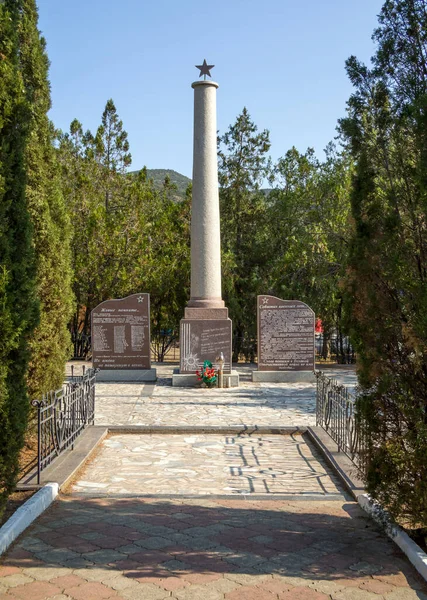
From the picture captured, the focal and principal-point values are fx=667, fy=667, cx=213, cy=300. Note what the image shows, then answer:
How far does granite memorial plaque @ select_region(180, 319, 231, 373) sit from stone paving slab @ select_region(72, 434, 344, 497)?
6.16m

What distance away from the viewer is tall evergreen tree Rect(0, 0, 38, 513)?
484cm

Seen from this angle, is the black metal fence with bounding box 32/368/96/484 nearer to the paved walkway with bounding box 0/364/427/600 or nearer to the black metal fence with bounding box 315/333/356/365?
the paved walkway with bounding box 0/364/427/600

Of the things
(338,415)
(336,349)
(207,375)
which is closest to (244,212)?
(336,349)

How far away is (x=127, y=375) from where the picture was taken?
16.9 m

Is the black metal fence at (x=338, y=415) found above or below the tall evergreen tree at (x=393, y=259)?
below

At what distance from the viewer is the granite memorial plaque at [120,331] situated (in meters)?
16.8

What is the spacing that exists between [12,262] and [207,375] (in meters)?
10.5

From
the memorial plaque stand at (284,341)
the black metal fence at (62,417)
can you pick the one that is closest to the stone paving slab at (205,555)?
the black metal fence at (62,417)

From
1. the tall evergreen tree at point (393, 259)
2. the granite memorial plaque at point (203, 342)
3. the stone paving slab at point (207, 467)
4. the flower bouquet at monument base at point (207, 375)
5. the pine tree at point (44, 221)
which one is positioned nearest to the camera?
the tall evergreen tree at point (393, 259)

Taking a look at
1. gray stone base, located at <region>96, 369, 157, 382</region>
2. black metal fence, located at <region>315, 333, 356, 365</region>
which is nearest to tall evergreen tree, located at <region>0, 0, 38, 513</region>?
gray stone base, located at <region>96, 369, 157, 382</region>

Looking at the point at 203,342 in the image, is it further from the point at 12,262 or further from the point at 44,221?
the point at 12,262

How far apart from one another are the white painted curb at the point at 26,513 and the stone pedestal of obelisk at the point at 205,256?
9.64 metres

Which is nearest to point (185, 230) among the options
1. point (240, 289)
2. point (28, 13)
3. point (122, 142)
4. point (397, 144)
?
point (240, 289)

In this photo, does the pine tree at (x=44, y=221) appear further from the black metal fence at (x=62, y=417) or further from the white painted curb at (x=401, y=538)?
the white painted curb at (x=401, y=538)
